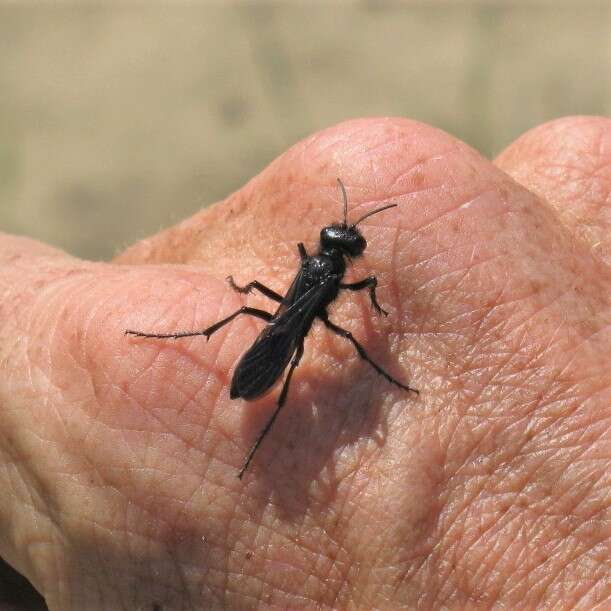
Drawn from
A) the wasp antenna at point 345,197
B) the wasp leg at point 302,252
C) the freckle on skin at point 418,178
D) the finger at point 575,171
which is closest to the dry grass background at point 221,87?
the finger at point 575,171

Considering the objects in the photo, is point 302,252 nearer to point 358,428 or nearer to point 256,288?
point 256,288

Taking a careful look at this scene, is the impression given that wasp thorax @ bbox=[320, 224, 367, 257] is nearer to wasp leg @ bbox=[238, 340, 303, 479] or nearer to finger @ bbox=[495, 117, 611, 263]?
wasp leg @ bbox=[238, 340, 303, 479]

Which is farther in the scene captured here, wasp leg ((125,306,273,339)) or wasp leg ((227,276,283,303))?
wasp leg ((227,276,283,303))

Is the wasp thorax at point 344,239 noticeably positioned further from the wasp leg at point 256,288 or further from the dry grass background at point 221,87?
the dry grass background at point 221,87

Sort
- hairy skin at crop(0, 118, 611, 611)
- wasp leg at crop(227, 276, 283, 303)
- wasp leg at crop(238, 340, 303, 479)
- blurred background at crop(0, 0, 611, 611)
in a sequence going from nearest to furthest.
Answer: hairy skin at crop(0, 118, 611, 611), wasp leg at crop(238, 340, 303, 479), wasp leg at crop(227, 276, 283, 303), blurred background at crop(0, 0, 611, 611)

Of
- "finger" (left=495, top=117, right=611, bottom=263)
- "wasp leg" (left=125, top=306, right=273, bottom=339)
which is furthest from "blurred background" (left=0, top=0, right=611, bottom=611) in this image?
"wasp leg" (left=125, top=306, right=273, bottom=339)

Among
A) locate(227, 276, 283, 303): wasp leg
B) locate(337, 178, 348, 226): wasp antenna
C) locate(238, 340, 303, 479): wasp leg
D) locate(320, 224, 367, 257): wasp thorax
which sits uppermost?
locate(337, 178, 348, 226): wasp antenna

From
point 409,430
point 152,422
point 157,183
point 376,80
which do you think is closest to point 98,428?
point 152,422
